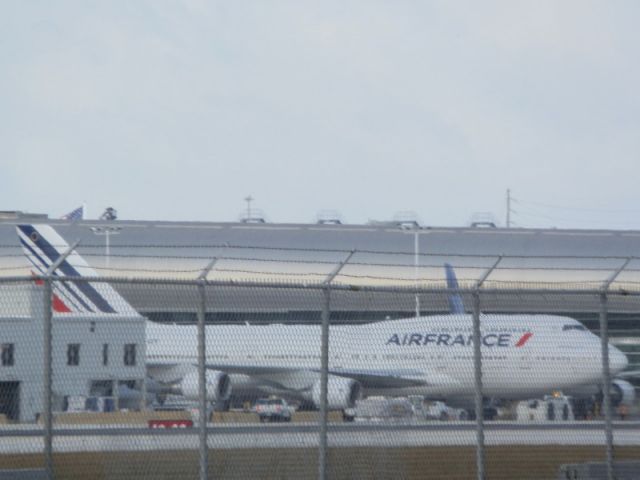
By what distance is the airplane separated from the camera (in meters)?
11.2

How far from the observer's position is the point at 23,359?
32.1 ft

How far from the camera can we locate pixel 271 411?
36.3 feet

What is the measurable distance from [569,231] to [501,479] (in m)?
35.4

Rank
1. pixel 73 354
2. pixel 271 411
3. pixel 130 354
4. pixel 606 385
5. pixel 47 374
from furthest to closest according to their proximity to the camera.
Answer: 1. pixel 606 385
2. pixel 271 411
3. pixel 130 354
4. pixel 73 354
5. pixel 47 374

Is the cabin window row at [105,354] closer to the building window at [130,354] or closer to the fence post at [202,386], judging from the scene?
the building window at [130,354]

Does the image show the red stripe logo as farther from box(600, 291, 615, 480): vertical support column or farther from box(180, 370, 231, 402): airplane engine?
box(180, 370, 231, 402): airplane engine

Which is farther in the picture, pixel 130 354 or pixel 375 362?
pixel 375 362

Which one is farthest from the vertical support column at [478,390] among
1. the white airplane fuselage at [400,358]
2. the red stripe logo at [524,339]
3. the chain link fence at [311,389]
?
the red stripe logo at [524,339]

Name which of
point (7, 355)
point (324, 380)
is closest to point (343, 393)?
point (324, 380)

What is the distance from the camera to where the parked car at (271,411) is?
35.8ft

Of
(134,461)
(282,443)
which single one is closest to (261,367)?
(282,443)

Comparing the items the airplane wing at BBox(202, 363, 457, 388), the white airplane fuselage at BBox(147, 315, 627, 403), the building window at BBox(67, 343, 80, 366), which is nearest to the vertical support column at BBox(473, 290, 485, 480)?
the white airplane fuselage at BBox(147, 315, 627, 403)

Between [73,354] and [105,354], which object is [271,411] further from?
[73,354]

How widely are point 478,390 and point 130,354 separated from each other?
3345mm
